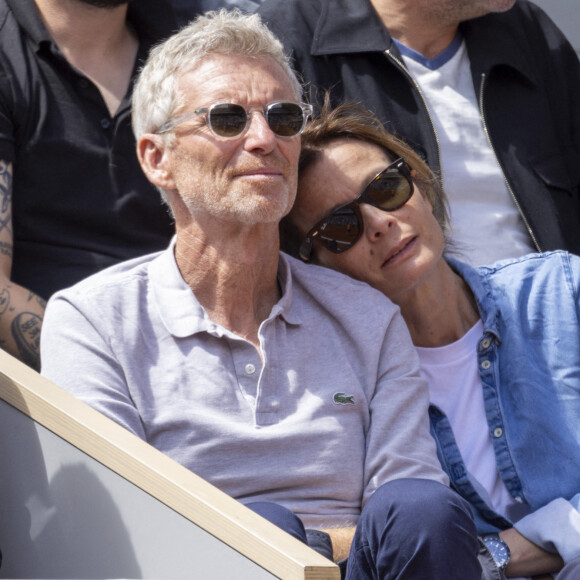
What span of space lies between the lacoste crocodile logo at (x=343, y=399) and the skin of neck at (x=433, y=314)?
0.42 metres

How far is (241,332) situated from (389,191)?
1.85 ft

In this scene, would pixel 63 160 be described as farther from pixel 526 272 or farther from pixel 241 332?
pixel 526 272

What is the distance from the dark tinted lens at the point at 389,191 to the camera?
271cm

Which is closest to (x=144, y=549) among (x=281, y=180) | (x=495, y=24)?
(x=281, y=180)

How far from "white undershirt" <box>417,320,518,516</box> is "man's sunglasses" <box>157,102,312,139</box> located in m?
0.62

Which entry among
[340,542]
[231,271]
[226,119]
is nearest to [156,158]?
[226,119]

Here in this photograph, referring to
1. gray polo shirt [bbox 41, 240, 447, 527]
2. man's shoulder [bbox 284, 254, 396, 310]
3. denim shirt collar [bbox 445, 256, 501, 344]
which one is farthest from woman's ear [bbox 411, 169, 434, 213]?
gray polo shirt [bbox 41, 240, 447, 527]

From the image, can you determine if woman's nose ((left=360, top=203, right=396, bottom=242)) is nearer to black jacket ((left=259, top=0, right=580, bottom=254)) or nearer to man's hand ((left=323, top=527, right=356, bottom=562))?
black jacket ((left=259, top=0, right=580, bottom=254))

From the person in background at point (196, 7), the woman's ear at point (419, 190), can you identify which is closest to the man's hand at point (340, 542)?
the woman's ear at point (419, 190)

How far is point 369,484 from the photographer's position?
2.29 m

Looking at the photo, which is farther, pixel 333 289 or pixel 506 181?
pixel 506 181

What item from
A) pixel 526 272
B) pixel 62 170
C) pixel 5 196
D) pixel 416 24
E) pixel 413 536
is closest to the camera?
pixel 413 536

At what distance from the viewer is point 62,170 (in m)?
3.04

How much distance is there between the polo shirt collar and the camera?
7.64 ft
